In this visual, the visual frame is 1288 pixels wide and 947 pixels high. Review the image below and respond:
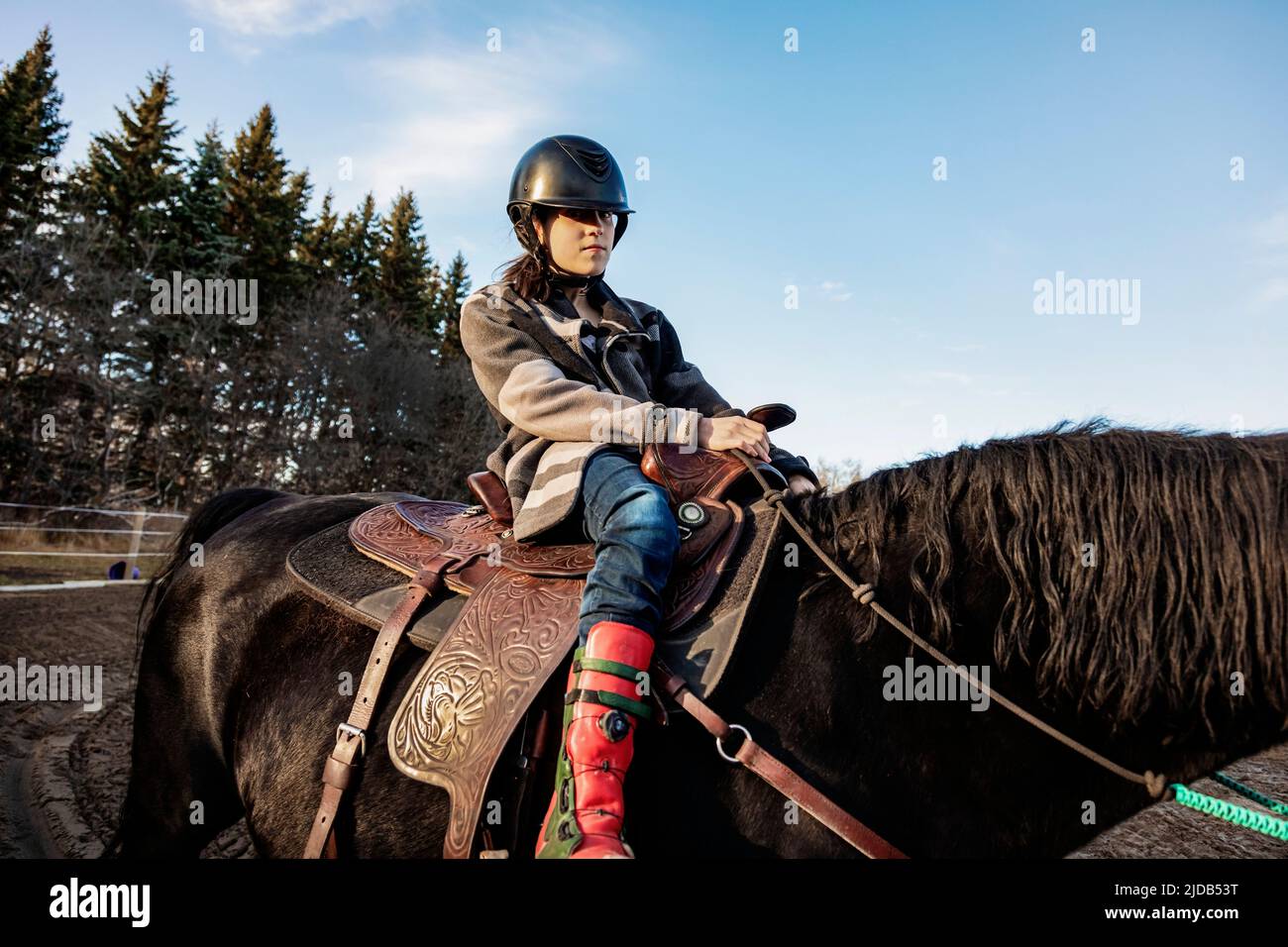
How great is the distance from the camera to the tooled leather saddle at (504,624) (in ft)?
5.98

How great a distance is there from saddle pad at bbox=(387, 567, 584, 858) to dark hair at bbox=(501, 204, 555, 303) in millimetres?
1031

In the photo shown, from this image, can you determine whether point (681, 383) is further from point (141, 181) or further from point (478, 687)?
point (141, 181)

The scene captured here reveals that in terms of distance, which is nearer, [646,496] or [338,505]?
[646,496]

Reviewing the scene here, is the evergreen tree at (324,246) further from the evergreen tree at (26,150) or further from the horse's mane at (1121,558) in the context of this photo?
the horse's mane at (1121,558)

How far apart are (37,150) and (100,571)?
1979 cm

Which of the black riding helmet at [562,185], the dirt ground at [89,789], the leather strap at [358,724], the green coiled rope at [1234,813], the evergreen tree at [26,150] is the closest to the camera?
the green coiled rope at [1234,813]

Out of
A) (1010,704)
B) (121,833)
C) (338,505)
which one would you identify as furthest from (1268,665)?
(121,833)

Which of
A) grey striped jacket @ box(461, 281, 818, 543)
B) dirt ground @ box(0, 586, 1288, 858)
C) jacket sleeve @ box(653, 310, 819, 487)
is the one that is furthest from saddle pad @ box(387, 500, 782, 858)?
dirt ground @ box(0, 586, 1288, 858)

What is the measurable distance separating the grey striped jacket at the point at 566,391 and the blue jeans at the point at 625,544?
81 millimetres

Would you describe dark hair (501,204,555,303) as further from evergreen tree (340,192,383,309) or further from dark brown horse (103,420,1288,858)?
evergreen tree (340,192,383,309)

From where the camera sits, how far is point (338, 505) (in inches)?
119

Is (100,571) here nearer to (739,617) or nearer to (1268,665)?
(739,617)

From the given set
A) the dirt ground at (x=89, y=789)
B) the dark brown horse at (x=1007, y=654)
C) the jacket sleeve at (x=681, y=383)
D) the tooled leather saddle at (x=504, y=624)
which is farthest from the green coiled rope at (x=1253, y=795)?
the jacket sleeve at (x=681, y=383)
